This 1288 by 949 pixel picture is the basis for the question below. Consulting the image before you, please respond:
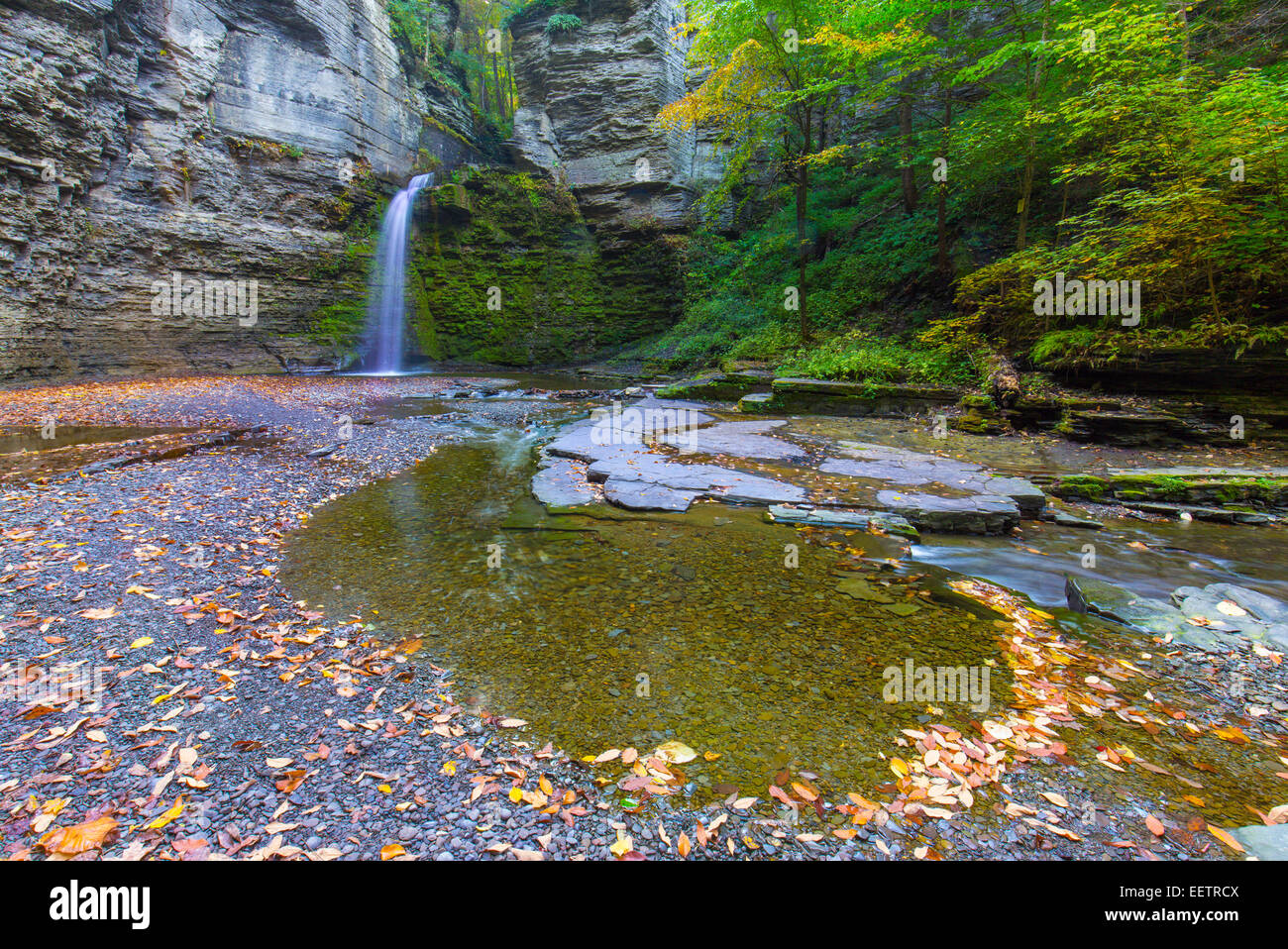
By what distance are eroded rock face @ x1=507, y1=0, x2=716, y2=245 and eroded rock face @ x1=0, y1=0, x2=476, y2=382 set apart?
6081mm

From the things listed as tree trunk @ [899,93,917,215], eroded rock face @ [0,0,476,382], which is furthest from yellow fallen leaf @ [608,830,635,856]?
eroded rock face @ [0,0,476,382]

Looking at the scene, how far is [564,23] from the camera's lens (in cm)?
Result: 2436

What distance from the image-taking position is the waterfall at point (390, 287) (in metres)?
22.6

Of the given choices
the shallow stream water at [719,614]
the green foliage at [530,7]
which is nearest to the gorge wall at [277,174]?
the green foliage at [530,7]

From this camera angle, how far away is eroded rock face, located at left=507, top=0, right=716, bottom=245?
23969 mm

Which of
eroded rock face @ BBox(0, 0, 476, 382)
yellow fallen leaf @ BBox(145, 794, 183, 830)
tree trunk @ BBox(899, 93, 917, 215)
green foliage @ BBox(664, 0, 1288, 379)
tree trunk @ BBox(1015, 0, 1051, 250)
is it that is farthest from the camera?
tree trunk @ BBox(899, 93, 917, 215)

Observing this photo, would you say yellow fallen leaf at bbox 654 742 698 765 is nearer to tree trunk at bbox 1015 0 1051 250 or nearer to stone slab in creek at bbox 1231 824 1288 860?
stone slab in creek at bbox 1231 824 1288 860

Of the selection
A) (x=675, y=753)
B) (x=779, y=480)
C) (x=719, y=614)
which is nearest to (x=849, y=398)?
(x=779, y=480)

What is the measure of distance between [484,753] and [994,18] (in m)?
22.4

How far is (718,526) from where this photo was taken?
550cm

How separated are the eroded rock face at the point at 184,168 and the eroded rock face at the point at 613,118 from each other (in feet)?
20.0

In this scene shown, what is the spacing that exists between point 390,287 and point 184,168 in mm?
7342
